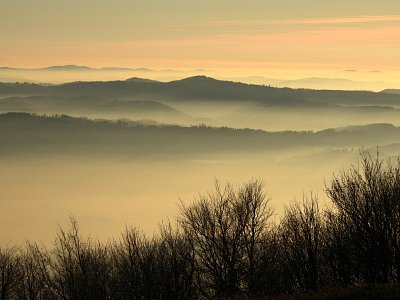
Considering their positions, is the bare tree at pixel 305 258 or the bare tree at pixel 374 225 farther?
the bare tree at pixel 305 258

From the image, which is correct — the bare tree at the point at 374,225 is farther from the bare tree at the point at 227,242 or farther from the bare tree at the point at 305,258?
the bare tree at the point at 227,242

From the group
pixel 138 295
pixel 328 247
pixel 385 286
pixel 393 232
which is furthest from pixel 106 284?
pixel 385 286

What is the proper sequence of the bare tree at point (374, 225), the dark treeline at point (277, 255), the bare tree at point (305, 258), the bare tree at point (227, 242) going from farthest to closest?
the bare tree at point (227, 242), the bare tree at point (305, 258), the dark treeline at point (277, 255), the bare tree at point (374, 225)

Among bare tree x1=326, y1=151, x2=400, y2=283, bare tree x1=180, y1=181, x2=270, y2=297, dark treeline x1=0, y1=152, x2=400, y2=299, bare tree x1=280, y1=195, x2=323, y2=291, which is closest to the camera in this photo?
bare tree x1=326, y1=151, x2=400, y2=283

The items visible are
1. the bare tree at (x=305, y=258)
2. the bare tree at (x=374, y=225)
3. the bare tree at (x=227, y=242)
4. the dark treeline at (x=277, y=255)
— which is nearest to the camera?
the bare tree at (x=374, y=225)

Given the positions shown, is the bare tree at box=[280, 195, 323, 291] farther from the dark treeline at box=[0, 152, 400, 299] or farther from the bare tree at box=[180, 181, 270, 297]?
the bare tree at box=[180, 181, 270, 297]

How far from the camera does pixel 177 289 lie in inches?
1871

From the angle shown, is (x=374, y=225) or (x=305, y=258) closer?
(x=374, y=225)

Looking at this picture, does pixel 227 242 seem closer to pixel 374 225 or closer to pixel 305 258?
pixel 305 258

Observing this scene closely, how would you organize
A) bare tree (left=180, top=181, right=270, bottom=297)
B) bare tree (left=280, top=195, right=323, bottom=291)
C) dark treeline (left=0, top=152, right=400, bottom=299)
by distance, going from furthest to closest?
1. bare tree (left=180, top=181, right=270, bottom=297)
2. bare tree (left=280, top=195, right=323, bottom=291)
3. dark treeline (left=0, top=152, right=400, bottom=299)

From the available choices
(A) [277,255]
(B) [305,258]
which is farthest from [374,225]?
(A) [277,255]

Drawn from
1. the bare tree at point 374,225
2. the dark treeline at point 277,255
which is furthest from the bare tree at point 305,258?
the bare tree at point 374,225

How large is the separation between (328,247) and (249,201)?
10502 millimetres

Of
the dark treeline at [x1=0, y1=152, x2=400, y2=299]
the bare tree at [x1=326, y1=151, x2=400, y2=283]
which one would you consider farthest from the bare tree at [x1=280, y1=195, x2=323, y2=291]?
the bare tree at [x1=326, y1=151, x2=400, y2=283]
